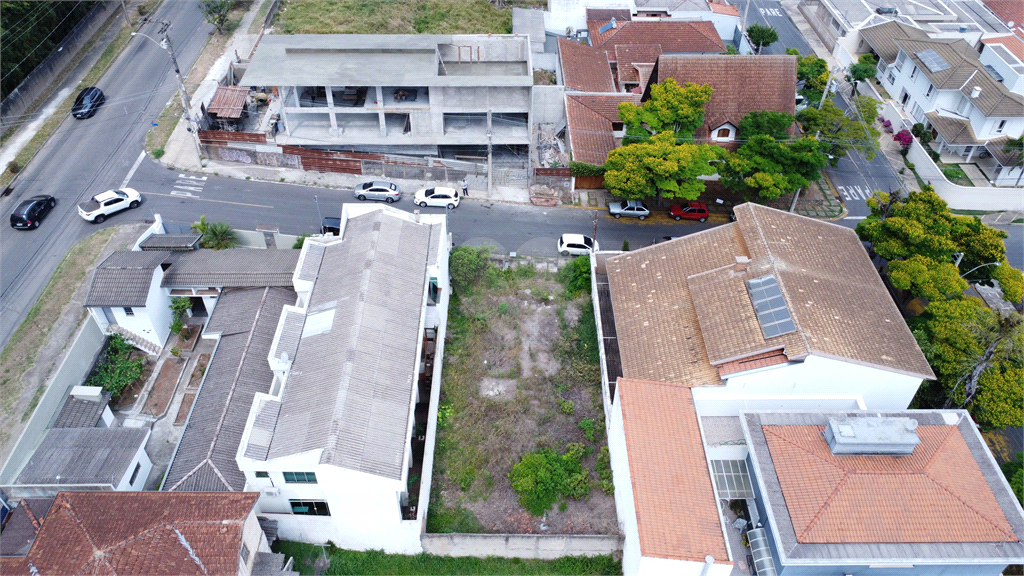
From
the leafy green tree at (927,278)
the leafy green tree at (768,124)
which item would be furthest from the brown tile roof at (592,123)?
the leafy green tree at (927,278)

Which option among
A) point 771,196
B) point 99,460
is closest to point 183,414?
point 99,460

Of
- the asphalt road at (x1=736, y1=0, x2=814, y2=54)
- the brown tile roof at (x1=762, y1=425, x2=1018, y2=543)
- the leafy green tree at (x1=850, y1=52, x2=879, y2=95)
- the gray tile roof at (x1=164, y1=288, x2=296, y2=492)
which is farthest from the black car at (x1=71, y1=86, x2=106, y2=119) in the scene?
the leafy green tree at (x1=850, y1=52, x2=879, y2=95)

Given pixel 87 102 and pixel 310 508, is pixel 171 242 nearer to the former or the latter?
pixel 310 508

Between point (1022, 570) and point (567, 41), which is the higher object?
point (567, 41)

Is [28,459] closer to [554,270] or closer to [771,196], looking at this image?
[554,270]

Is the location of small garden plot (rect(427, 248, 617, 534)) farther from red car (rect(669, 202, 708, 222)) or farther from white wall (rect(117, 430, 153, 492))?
white wall (rect(117, 430, 153, 492))

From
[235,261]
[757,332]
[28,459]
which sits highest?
[757,332]
